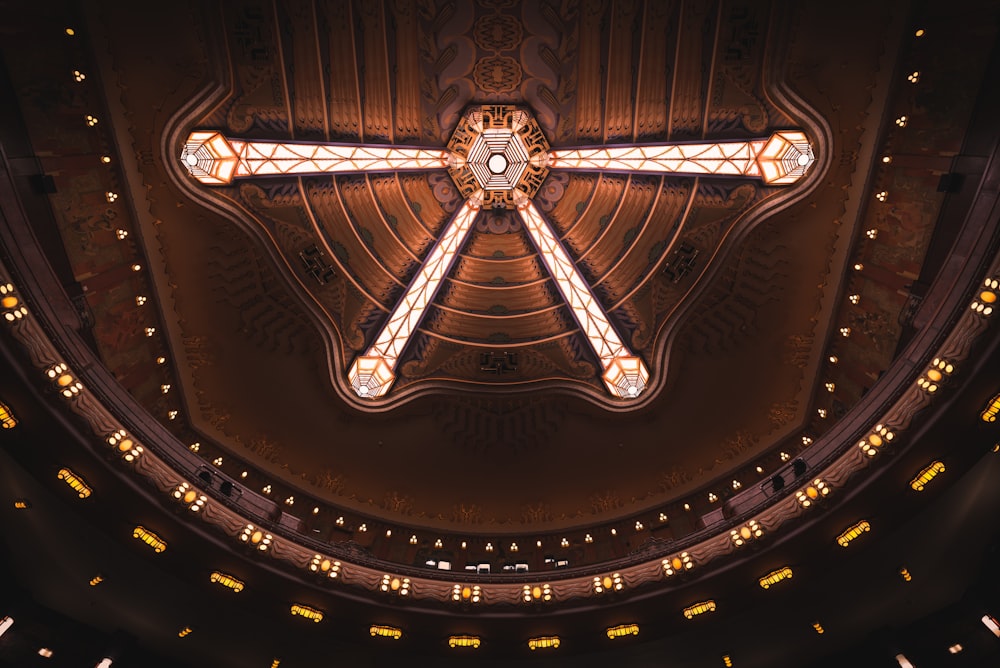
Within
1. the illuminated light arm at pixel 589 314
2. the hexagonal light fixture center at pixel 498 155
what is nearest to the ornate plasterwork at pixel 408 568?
the illuminated light arm at pixel 589 314

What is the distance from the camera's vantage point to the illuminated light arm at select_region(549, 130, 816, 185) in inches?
620

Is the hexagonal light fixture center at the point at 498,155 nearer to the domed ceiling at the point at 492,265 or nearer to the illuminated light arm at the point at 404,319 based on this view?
the domed ceiling at the point at 492,265

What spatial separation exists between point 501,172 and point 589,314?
6261 millimetres

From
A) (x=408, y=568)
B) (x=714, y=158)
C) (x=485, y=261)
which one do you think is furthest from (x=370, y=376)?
(x=714, y=158)

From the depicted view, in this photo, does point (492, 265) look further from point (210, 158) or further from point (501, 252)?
point (210, 158)

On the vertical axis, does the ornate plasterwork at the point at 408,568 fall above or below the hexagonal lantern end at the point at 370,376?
below

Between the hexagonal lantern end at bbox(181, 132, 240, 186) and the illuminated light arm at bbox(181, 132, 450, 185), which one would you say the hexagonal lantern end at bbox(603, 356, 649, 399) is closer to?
the illuminated light arm at bbox(181, 132, 450, 185)

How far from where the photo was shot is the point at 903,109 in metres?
13.4

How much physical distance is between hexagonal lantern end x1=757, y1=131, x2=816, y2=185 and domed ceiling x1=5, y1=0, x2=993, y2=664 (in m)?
0.08

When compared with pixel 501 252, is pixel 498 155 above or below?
above

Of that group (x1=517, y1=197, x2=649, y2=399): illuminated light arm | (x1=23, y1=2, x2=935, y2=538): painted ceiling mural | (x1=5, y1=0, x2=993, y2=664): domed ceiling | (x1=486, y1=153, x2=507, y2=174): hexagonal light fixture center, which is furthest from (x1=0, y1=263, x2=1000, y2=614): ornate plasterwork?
(x1=486, y1=153, x2=507, y2=174): hexagonal light fixture center

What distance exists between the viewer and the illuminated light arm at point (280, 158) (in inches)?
614

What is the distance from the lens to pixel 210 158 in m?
15.7

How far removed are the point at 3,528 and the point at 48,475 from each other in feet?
8.19
